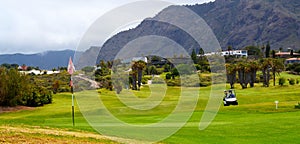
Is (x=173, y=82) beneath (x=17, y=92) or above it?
above

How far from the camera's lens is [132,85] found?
94.8 metres

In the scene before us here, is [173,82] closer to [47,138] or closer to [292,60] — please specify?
[47,138]

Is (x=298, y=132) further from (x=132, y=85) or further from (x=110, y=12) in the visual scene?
(x=132, y=85)

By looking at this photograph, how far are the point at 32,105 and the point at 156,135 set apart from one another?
1775 inches

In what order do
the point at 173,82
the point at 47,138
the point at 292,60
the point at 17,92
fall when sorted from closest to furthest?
1. the point at 47,138
2. the point at 17,92
3. the point at 173,82
4. the point at 292,60

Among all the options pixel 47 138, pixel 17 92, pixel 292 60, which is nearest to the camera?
pixel 47 138

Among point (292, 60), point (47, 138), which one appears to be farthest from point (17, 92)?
point (292, 60)

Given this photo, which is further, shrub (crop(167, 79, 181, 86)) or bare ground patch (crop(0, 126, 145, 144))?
shrub (crop(167, 79, 181, 86))

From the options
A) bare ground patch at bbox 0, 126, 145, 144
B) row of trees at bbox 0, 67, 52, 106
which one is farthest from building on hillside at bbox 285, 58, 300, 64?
bare ground patch at bbox 0, 126, 145, 144

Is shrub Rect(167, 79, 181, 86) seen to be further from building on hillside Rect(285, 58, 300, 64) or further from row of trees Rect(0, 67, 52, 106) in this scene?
building on hillside Rect(285, 58, 300, 64)

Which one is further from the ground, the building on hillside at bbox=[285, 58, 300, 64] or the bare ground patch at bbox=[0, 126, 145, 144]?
the building on hillside at bbox=[285, 58, 300, 64]

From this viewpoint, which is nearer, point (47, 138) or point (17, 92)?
point (47, 138)

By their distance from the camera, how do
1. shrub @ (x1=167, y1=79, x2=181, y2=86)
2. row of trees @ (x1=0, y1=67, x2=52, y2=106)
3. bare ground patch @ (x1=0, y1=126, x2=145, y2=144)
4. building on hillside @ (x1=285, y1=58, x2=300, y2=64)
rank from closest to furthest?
1. bare ground patch @ (x1=0, y1=126, x2=145, y2=144)
2. row of trees @ (x1=0, y1=67, x2=52, y2=106)
3. shrub @ (x1=167, y1=79, x2=181, y2=86)
4. building on hillside @ (x1=285, y1=58, x2=300, y2=64)

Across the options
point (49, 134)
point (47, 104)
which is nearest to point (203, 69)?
point (47, 104)
